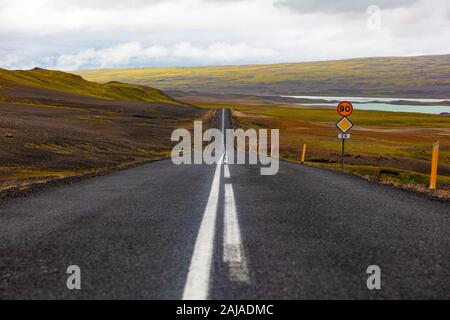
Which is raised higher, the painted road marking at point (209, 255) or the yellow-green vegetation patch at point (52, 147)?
the painted road marking at point (209, 255)

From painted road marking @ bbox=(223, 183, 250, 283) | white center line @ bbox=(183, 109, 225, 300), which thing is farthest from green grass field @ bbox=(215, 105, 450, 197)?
white center line @ bbox=(183, 109, 225, 300)

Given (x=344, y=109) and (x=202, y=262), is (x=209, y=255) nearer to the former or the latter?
(x=202, y=262)

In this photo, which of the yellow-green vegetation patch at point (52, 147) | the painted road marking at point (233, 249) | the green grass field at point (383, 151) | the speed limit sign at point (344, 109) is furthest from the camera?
the yellow-green vegetation patch at point (52, 147)

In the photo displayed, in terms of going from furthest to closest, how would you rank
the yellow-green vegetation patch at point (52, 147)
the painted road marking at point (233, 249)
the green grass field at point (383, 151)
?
1. the yellow-green vegetation patch at point (52, 147)
2. the green grass field at point (383, 151)
3. the painted road marking at point (233, 249)

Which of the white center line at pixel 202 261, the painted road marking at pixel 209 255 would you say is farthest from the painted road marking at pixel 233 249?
the white center line at pixel 202 261

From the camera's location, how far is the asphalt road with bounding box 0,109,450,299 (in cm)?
→ 430

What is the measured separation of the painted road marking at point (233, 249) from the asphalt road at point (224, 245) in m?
0.01

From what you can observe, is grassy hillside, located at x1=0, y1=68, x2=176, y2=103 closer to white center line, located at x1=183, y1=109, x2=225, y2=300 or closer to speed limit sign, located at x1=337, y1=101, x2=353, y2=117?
speed limit sign, located at x1=337, y1=101, x2=353, y2=117

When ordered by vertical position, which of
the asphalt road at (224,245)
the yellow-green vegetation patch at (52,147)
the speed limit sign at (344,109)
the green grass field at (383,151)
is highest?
the speed limit sign at (344,109)

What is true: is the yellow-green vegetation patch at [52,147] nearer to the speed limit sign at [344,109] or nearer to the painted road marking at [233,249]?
the speed limit sign at [344,109]

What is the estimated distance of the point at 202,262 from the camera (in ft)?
16.5

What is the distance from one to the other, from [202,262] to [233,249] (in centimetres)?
62

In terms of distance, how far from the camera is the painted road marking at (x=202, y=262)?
13.6 ft

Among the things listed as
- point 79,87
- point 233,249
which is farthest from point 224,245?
point 79,87
